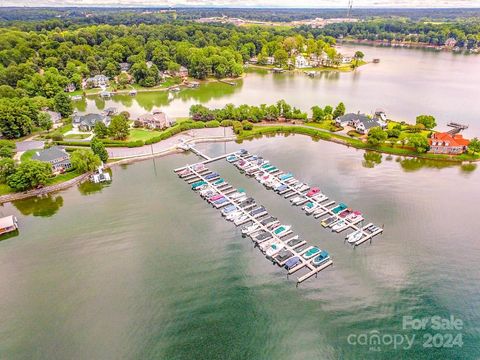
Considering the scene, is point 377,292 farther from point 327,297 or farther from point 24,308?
point 24,308

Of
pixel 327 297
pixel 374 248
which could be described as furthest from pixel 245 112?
pixel 327 297

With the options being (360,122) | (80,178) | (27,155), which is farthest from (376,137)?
(27,155)

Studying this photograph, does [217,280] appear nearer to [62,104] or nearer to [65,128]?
[65,128]

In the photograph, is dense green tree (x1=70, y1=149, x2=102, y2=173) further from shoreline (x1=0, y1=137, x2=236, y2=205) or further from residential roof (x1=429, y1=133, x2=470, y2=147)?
residential roof (x1=429, y1=133, x2=470, y2=147)

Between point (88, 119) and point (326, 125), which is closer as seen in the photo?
point (88, 119)

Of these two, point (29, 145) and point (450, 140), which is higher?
point (29, 145)
